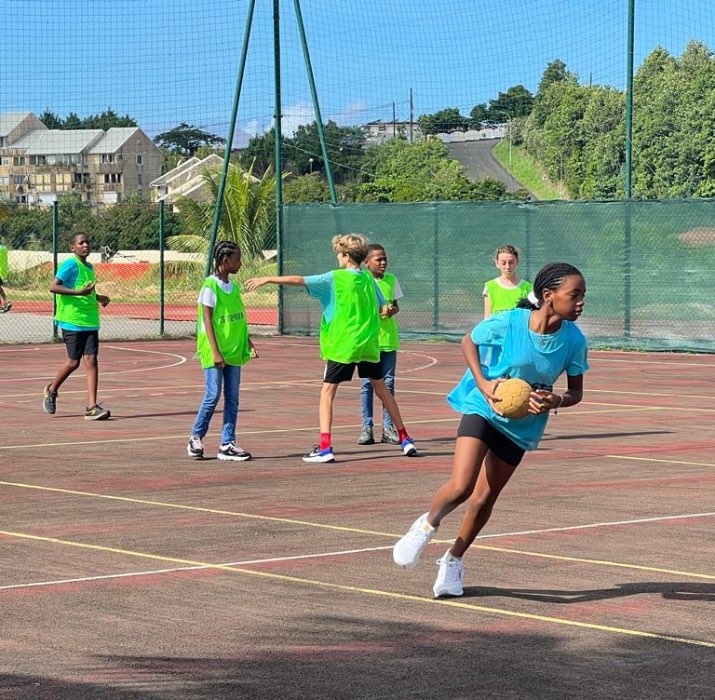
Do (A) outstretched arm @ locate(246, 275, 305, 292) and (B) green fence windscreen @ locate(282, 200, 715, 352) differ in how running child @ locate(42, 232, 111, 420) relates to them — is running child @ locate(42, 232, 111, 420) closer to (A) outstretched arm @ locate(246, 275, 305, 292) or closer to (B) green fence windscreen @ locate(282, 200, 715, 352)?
(A) outstretched arm @ locate(246, 275, 305, 292)

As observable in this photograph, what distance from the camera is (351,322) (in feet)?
41.7

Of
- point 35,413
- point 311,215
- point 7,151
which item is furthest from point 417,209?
point 7,151

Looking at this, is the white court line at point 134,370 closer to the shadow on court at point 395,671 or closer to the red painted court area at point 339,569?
the red painted court area at point 339,569

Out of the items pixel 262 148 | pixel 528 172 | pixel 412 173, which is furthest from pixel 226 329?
pixel 528 172

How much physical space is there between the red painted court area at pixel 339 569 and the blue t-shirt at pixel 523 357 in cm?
84

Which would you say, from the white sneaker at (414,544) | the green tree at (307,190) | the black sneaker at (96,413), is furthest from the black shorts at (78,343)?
the green tree at (307,190)

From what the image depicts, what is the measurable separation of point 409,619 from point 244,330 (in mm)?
6169

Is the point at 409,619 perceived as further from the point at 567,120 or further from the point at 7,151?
the point at 7,151

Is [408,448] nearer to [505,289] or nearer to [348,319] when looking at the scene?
[348,319]

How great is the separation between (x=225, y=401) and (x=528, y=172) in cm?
9223

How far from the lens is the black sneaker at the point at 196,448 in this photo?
1255 cm

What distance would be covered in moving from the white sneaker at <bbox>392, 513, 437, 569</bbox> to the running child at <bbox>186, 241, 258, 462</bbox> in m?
5.27

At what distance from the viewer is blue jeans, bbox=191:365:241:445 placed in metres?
12.6

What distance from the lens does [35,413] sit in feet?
53.6
